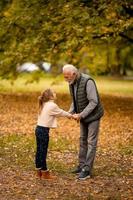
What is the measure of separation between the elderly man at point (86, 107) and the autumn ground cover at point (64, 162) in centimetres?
44

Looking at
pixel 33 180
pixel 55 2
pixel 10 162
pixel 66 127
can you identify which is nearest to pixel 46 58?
pixel 55 2

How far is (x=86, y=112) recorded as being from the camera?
10000 millimetres

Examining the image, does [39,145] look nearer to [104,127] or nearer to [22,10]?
[104,127]

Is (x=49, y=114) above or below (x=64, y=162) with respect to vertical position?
above

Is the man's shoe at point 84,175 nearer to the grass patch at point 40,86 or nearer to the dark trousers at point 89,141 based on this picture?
the dark trousers at point 89,141

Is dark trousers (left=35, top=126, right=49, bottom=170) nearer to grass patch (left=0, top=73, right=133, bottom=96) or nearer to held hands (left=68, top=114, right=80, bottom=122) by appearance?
held hands (left=68, top=114, right=80, bottom=122)

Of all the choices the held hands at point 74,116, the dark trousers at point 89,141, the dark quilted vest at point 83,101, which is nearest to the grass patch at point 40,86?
the dark trousers at point 89,141

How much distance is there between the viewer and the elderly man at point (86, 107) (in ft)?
32.9

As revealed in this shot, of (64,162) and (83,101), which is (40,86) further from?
(83,101)

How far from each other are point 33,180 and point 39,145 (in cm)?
60

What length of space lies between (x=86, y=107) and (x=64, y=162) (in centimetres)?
219

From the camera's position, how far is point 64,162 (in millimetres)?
11898

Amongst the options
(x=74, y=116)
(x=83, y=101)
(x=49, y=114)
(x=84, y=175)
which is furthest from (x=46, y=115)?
(x=84, y=175)

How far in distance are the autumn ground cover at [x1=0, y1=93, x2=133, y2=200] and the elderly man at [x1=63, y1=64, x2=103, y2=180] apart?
0.44 metres
